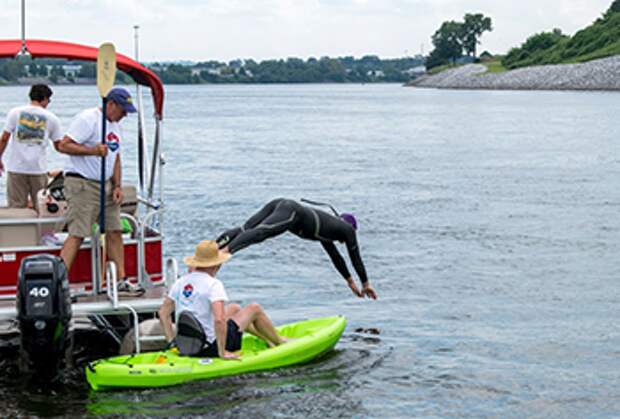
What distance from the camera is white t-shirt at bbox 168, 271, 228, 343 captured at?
9.67 m

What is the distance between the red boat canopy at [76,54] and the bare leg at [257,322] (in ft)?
7.03

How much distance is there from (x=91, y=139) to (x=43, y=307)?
63.1 inches

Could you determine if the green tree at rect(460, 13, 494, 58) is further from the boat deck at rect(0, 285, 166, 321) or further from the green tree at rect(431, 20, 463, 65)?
the boat deck at rect(0, 285, 166, 321)

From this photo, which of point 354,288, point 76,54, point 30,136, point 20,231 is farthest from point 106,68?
point 354,288

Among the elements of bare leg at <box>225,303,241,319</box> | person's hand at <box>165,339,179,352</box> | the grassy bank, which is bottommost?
person's hand at <box>165,339,179,352</box>

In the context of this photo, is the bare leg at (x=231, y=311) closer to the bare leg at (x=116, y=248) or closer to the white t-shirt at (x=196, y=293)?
the white t-shirt at (x=196, y=293)

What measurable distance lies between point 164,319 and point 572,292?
815 centimetres

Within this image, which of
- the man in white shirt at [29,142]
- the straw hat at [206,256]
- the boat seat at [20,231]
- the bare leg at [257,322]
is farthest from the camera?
the man in white shirt at [29,142]

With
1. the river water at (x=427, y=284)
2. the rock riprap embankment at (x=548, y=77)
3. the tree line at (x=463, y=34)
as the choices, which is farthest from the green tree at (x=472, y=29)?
the river water at (x=427, y=284)

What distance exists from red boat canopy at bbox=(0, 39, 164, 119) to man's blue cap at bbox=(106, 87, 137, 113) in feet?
2.08

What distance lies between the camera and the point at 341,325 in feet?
39.1

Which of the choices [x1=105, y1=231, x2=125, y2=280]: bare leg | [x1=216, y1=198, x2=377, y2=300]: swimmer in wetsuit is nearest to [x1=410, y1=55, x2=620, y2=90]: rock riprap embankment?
[x1=216, y1=198, x2=377, y2=300]: swimmer in wetsuit

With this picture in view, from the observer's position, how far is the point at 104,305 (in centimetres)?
993

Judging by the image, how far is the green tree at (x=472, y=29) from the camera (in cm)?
19262
